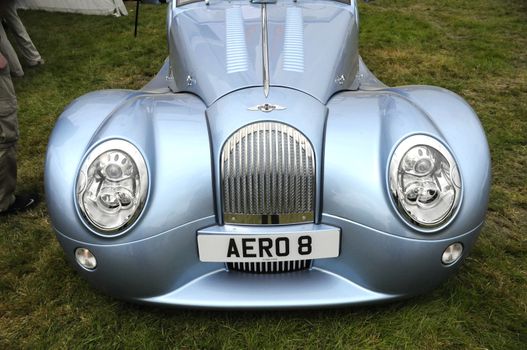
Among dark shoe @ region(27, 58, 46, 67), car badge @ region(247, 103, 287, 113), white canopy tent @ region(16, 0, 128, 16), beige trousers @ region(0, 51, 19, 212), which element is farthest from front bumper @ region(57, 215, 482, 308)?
white canopy tent @ region(16, 0, 128, 16)

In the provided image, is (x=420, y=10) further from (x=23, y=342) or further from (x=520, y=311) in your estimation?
(x=23, y=342)

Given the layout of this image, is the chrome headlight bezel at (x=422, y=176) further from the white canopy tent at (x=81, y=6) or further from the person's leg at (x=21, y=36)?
the white canopy tent at (x=81, y=6)

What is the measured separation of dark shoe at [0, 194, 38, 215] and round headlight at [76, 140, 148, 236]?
4.80 ft

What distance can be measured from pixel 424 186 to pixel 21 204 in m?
2.59

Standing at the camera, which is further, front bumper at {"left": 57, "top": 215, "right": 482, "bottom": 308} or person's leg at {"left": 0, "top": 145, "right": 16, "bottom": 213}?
person's leg at {"left": 0, "top": 145, "right": 16, "bottom": 213}

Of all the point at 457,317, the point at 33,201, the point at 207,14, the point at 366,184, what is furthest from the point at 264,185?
the point at 33,201

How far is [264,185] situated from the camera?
199 centimetres

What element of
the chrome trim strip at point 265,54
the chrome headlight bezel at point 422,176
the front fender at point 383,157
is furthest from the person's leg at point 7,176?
the chrome headlight bezel at point 422,176

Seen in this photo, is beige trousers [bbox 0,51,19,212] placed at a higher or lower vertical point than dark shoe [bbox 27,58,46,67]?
higher

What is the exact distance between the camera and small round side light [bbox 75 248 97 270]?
2.04 m

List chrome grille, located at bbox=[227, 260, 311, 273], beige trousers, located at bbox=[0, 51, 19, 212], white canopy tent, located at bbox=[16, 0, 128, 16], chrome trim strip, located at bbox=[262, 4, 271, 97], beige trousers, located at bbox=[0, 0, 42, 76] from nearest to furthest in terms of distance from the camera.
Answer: chrome grille, located at bbox=[227, 260, 311, 273] → chrome trim strip, located at bbox=[262, 4, 271, 97] → beige trousers, located at bbox=[0, 51, 19, 212] → beige trousers, located at bbox=[0, 0, 42, 76] → white canopy tent, located at bbox=[16, 0, 128, 16]

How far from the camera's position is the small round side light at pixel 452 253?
2029mm

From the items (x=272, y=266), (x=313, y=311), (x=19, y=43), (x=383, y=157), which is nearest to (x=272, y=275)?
(x=272, y=266)

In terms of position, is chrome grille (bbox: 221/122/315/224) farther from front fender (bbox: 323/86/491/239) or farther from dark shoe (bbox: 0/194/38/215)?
dark shoe (bbox: 0/194/38/215)
